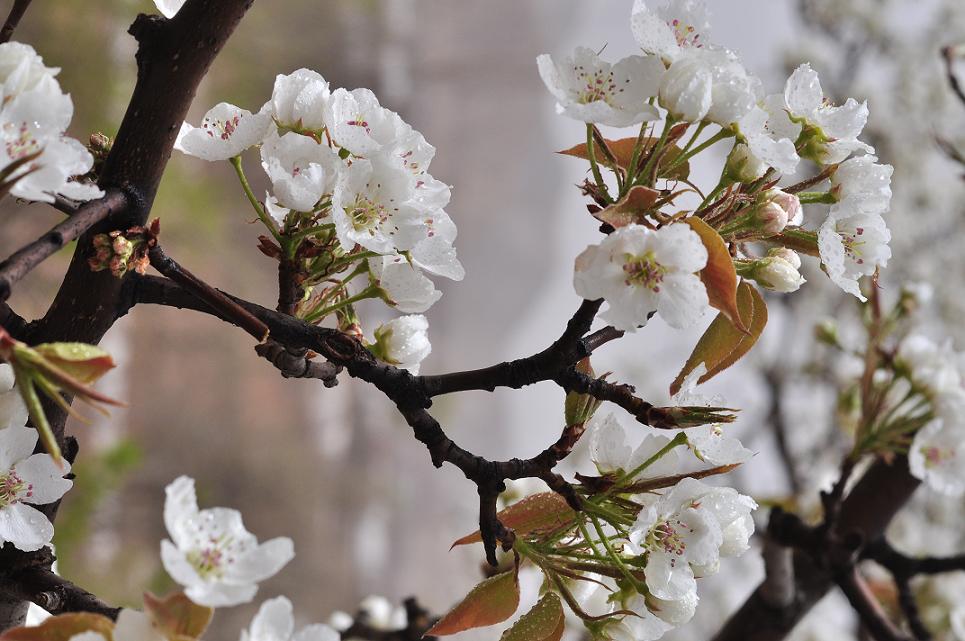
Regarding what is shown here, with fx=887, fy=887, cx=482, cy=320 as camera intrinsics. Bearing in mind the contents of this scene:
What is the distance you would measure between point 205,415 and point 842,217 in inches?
95.9

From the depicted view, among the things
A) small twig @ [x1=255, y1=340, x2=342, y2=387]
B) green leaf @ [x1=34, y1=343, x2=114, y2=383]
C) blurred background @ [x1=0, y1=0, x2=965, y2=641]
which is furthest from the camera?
blurred background @ [x1=0, y1=0, x2=965, y2=641]

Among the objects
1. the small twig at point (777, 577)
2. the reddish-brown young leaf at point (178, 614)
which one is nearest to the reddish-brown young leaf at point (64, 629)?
the reddish-brown young leaf at point (178, 614)

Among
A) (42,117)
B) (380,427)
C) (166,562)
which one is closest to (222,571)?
(166,562)

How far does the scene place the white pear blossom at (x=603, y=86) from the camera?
243 millimetres

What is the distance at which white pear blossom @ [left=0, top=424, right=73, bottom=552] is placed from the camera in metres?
0.26

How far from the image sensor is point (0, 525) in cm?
26

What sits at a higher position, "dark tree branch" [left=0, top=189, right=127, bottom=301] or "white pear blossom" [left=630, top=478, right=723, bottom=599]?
"dark tree branch" [left=0, top=189, right=127, bottom=301]

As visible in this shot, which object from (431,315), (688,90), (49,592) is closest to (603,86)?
(688,90)

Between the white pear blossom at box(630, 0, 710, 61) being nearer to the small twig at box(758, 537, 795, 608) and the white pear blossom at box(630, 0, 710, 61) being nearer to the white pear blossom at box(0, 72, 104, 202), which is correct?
the white pear blossom at box(0, 72, 104, 202)

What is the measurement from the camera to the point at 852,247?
28 cm

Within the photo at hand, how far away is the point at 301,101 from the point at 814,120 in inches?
6.4

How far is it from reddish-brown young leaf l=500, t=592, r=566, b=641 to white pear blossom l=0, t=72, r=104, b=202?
182 millimetres

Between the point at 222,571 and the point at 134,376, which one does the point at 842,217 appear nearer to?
the point at 222,571

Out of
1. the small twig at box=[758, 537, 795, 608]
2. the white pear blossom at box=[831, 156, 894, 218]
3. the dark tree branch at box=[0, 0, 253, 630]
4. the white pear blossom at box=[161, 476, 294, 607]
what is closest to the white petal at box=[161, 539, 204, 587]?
the white pear blossom at box=[161, 476, 294, 607]
